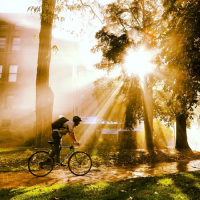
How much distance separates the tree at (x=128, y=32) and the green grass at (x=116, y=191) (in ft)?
42.2

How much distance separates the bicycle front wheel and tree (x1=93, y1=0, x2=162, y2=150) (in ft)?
38.2

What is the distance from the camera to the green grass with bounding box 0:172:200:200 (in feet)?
15.0

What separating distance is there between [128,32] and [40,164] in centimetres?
1417

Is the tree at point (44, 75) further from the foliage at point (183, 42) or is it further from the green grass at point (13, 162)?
the foliage at point (183, 42)

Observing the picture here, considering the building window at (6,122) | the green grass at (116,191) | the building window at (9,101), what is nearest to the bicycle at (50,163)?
the green grass at (116,191)

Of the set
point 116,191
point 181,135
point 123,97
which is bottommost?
point 116,191

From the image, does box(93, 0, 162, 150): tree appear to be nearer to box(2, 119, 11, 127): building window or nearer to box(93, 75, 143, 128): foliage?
box(93, 75, 143, 128): foliage

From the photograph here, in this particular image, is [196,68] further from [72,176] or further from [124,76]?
[124,76]

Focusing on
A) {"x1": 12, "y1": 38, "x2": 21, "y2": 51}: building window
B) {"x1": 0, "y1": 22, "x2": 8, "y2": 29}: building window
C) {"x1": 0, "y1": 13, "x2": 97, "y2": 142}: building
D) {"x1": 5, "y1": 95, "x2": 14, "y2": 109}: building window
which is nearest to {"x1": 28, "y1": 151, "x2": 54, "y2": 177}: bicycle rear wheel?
{"x1": 0, "y1": 13, "x2": 97, "y2": 142}: building

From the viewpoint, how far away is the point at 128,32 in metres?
17.9

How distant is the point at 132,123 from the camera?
22047 mm

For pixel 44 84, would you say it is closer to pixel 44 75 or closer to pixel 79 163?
pixel 44 75

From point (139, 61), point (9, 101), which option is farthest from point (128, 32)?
point (9, 101)

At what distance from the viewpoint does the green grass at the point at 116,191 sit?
4.57 meters
